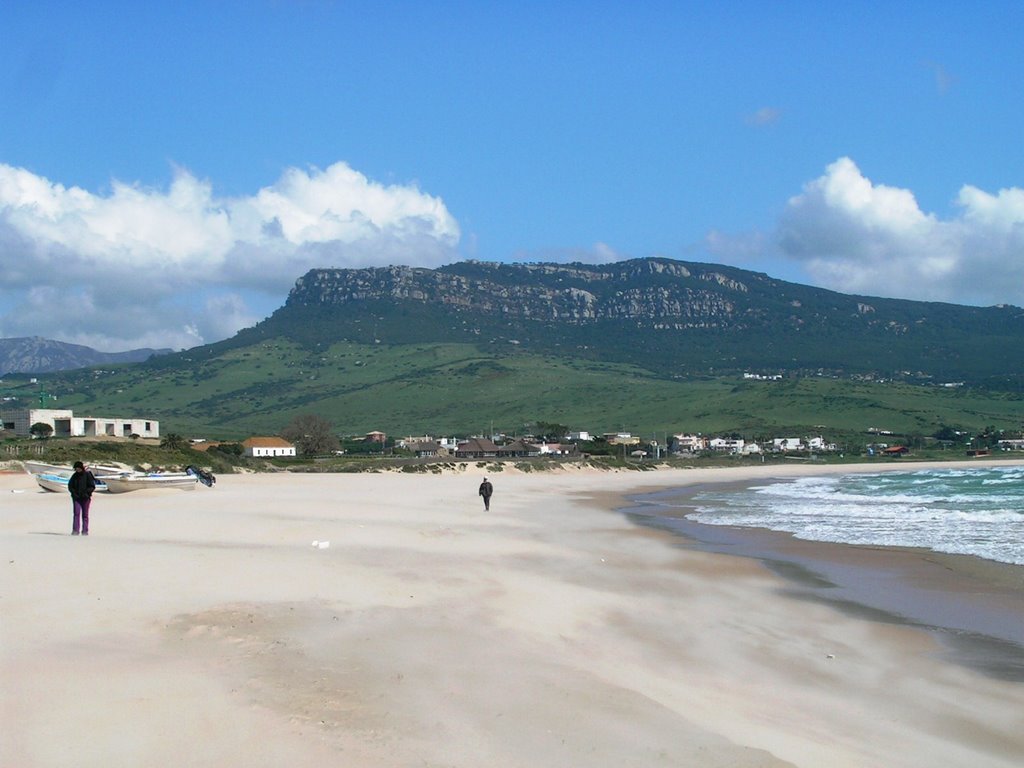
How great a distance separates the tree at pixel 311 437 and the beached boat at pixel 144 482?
2622 inches

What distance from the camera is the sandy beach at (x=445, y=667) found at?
6344mm

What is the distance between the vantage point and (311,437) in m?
106

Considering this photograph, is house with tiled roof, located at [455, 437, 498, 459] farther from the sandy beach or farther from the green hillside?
the sandy beach

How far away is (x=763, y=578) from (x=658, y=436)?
414 ft

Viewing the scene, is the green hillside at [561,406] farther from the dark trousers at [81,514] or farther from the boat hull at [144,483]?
the dark trousers at [81,514]

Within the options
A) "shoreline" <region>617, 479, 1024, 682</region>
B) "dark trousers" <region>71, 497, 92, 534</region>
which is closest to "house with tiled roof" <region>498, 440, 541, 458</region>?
"shoreline" <region>617, 479, 1024, 682</region>

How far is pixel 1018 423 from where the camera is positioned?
157000 millimetres

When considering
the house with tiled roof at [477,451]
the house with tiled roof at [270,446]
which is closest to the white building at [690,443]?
the house with tiled roof at [477,451]

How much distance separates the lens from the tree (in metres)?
105

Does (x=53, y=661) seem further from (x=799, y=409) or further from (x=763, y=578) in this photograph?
(x=799, y=409)

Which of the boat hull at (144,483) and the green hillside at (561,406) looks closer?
the boat hull at (144,483)

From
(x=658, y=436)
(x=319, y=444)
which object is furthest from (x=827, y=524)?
(x=658, y=436)

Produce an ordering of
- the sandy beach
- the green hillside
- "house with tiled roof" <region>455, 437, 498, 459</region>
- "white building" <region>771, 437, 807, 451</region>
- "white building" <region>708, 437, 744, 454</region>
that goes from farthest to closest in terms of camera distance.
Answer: the green hillside → "white building" <region>771, 437, 807, 451</region> → "white building" <region>708, 437, 744, 454</region> → "house with tiled roof" <region>455, 437, 498, 459</region> → the sandy beach

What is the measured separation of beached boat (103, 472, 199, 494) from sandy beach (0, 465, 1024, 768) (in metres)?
15.8
